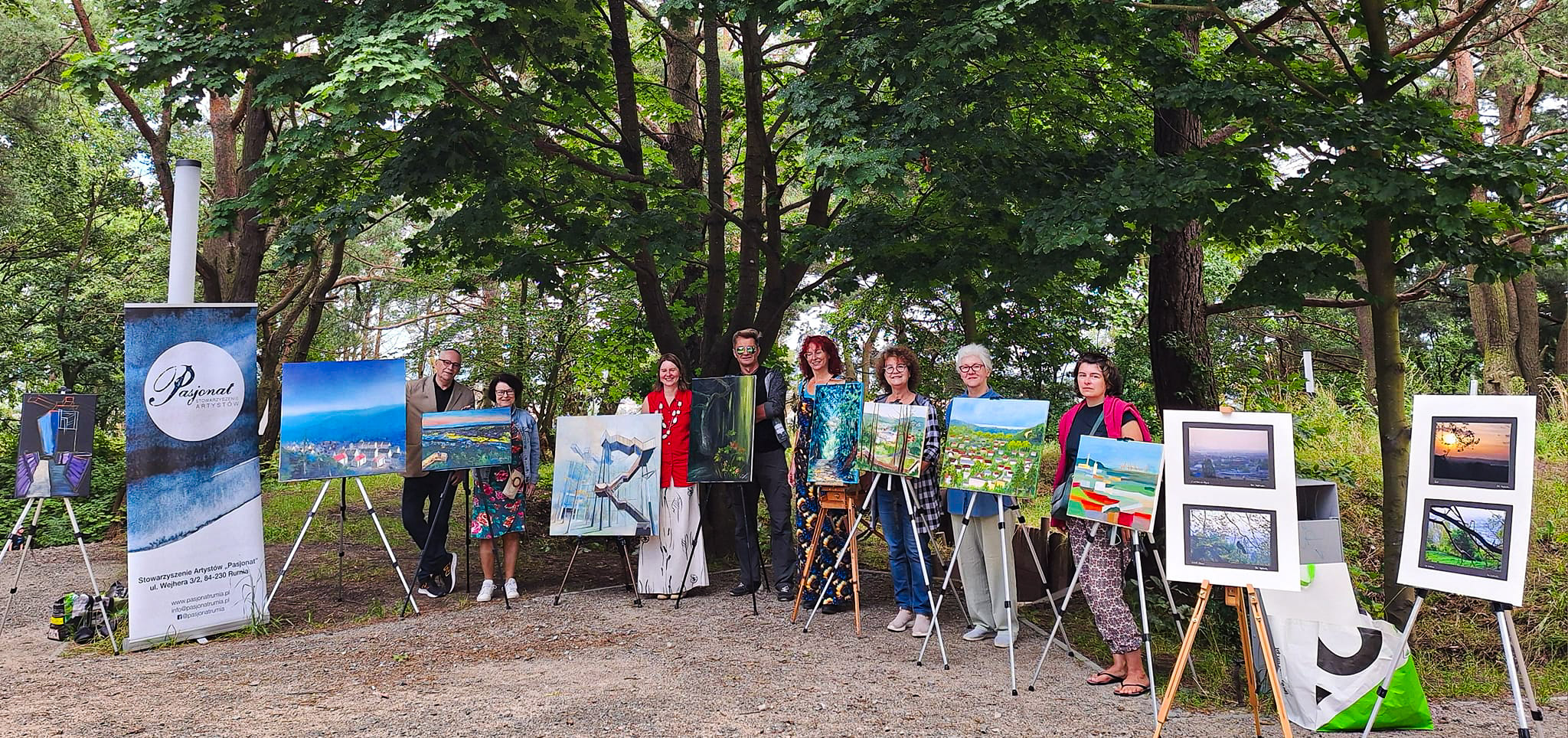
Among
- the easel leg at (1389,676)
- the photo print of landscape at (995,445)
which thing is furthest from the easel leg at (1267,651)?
the photo print of landscape at (995,445)

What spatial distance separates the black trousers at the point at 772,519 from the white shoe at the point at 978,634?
1.42 m

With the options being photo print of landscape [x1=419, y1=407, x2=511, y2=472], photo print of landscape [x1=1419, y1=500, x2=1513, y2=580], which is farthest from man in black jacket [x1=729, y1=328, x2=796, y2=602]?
photo print of landscape [x1=1419, y1=500, x2=1513, y2=580]

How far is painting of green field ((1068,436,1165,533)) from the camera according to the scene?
3.98 metres

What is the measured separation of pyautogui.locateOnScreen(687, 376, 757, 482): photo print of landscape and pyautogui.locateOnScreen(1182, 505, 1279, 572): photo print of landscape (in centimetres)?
298

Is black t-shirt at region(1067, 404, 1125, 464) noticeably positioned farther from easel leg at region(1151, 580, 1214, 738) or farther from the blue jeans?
the blue jeans

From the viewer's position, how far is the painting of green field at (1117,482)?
3.98 meters

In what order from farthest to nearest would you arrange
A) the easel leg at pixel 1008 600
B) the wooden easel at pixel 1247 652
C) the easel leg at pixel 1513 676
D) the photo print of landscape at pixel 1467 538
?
the easel leg at pixel 1008 600, the wooden easel at pixel 1247 652, the photo print of landscape at pixel 1467 538, the easel leg at pixel 1513 676

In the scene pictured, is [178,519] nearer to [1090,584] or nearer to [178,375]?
[178,375]

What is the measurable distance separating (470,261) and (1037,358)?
5.34 m

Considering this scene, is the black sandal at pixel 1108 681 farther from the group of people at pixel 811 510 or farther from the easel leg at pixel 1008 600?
the easel leg at pixel 1008 600

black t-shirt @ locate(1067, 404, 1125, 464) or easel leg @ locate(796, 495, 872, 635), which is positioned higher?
black t-shirt @ locate(1067, 404, 1125, 464)

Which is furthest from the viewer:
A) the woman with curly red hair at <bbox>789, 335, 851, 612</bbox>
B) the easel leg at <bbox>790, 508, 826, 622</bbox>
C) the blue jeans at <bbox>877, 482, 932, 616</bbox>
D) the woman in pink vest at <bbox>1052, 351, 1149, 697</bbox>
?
the woman with curly red hair at <bbox>789, 335, 851, 612</bbox>

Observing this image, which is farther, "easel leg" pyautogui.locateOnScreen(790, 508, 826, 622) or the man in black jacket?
the man in black jacket

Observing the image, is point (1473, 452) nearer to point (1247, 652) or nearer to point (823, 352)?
point (1247, 652)
